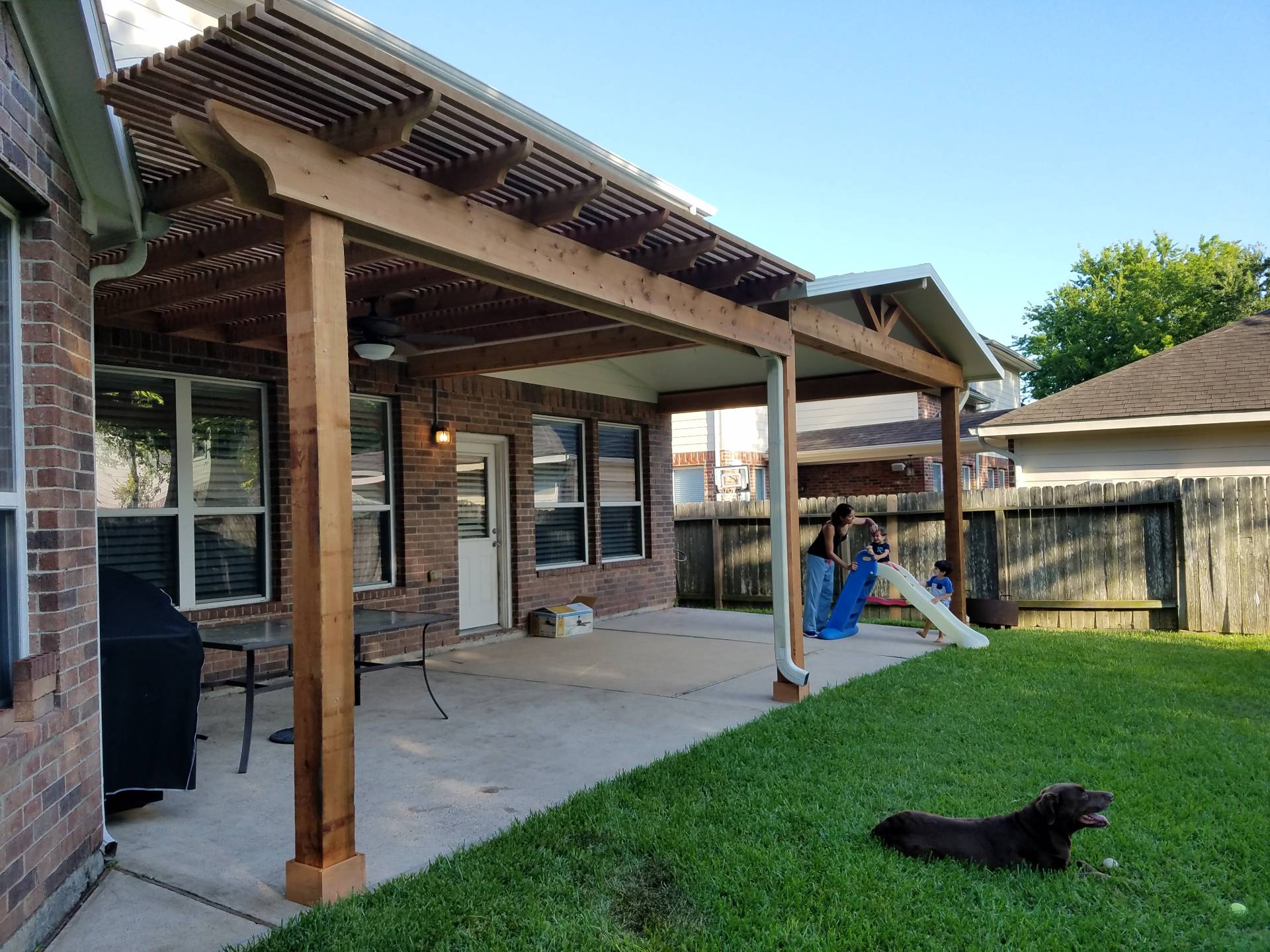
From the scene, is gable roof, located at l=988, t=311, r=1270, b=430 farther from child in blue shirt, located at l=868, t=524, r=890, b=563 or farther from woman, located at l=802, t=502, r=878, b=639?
woman, located at l=802, t=502, r=878, b=639

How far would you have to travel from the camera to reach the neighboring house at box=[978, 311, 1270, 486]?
11.1 metres

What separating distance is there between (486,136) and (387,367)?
5097mm

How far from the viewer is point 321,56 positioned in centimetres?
294

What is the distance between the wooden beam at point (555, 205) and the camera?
4.17 meters

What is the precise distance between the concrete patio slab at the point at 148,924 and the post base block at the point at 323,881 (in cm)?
18

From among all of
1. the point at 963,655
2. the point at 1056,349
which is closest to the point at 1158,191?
the point at 1056,349

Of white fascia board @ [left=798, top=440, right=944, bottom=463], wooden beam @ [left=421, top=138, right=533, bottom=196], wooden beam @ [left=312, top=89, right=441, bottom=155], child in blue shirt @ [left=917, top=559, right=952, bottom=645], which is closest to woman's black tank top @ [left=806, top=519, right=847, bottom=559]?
child in blue shirt @ [left=917, top=559, right=952, bottom=645]

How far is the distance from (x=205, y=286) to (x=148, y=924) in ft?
12.3

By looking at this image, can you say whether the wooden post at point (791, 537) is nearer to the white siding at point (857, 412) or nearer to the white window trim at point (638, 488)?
the white window trim at point (638, 488)

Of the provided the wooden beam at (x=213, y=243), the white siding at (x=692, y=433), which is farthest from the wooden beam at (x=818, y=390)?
the white siding at (x=692, y=433)

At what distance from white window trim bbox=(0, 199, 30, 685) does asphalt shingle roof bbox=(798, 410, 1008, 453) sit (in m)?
16.0

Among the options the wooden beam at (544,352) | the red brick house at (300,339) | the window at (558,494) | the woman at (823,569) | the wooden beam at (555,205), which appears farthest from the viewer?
the window at (558,494)

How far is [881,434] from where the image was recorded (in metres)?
18.7

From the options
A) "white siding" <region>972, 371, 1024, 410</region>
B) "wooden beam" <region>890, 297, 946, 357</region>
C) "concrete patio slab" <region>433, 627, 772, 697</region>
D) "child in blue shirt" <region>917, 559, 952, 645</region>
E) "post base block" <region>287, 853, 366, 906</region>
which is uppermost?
"white siding" <region>972, 371, 1024, 410</region>
